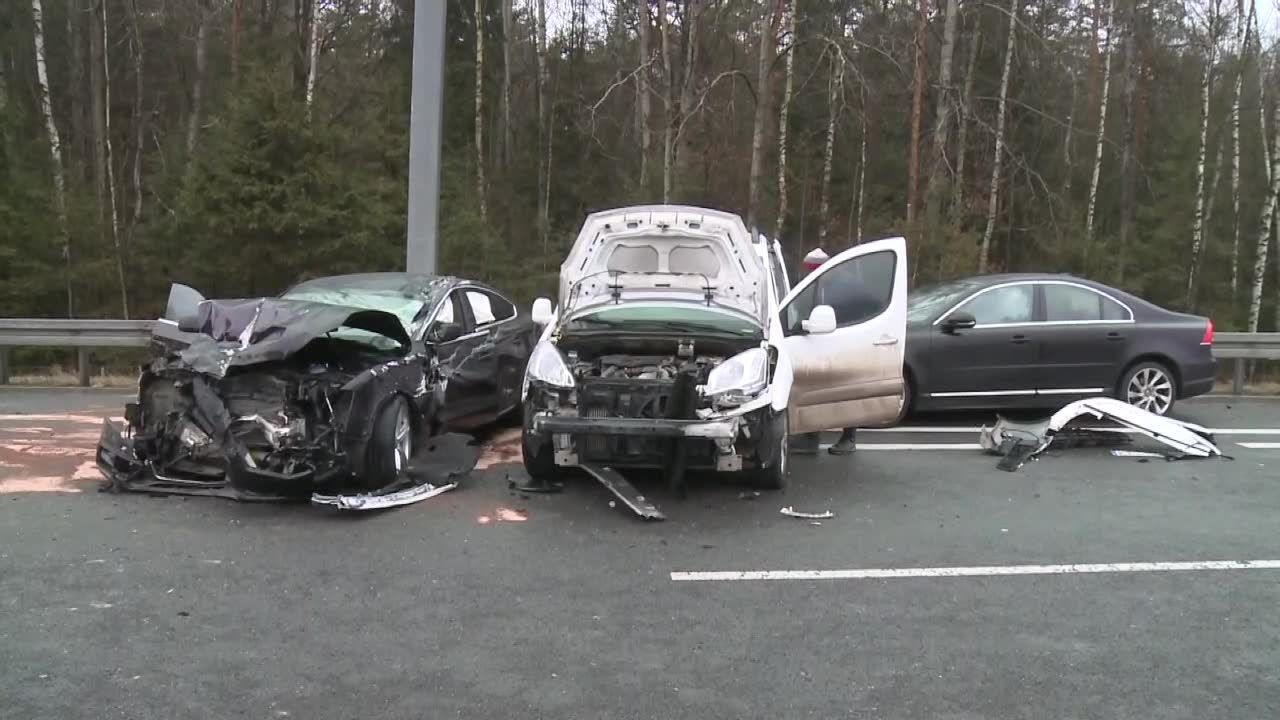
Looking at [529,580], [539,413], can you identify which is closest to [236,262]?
[539,413]

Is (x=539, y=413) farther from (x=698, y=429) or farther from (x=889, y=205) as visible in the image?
(x=889, y=205)

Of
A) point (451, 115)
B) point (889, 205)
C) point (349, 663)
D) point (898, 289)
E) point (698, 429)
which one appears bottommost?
point (349, 663)

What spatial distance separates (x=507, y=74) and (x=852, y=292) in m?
22.1

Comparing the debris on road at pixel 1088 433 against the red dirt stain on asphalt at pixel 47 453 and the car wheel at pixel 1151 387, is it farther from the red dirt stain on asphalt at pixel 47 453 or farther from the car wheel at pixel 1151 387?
the red dirt stain on asphalt at pixel 47 453

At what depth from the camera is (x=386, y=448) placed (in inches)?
248

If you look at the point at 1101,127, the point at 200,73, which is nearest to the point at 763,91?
the point at 1101,127

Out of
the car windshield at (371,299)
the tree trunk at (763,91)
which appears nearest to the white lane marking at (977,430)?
the car windshield at (371,299)

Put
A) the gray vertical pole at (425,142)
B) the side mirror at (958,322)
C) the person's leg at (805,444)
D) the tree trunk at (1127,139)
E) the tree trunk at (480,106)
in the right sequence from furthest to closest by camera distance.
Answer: the tree trunk at (1127,139), the tree trunk at (480,106), the gray vertical pole at (425,142), the side mirror at (958,322), the person's leg at (805,444)

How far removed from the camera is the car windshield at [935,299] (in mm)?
9512

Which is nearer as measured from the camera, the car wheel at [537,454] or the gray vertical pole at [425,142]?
the car wheel at [537,454]

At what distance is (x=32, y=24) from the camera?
22438 millimetres

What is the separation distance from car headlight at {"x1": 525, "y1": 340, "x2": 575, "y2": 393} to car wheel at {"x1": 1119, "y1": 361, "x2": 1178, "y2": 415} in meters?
6.40

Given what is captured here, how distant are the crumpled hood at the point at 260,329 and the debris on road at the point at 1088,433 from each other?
5.18 meters

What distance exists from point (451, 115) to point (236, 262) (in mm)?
10301
